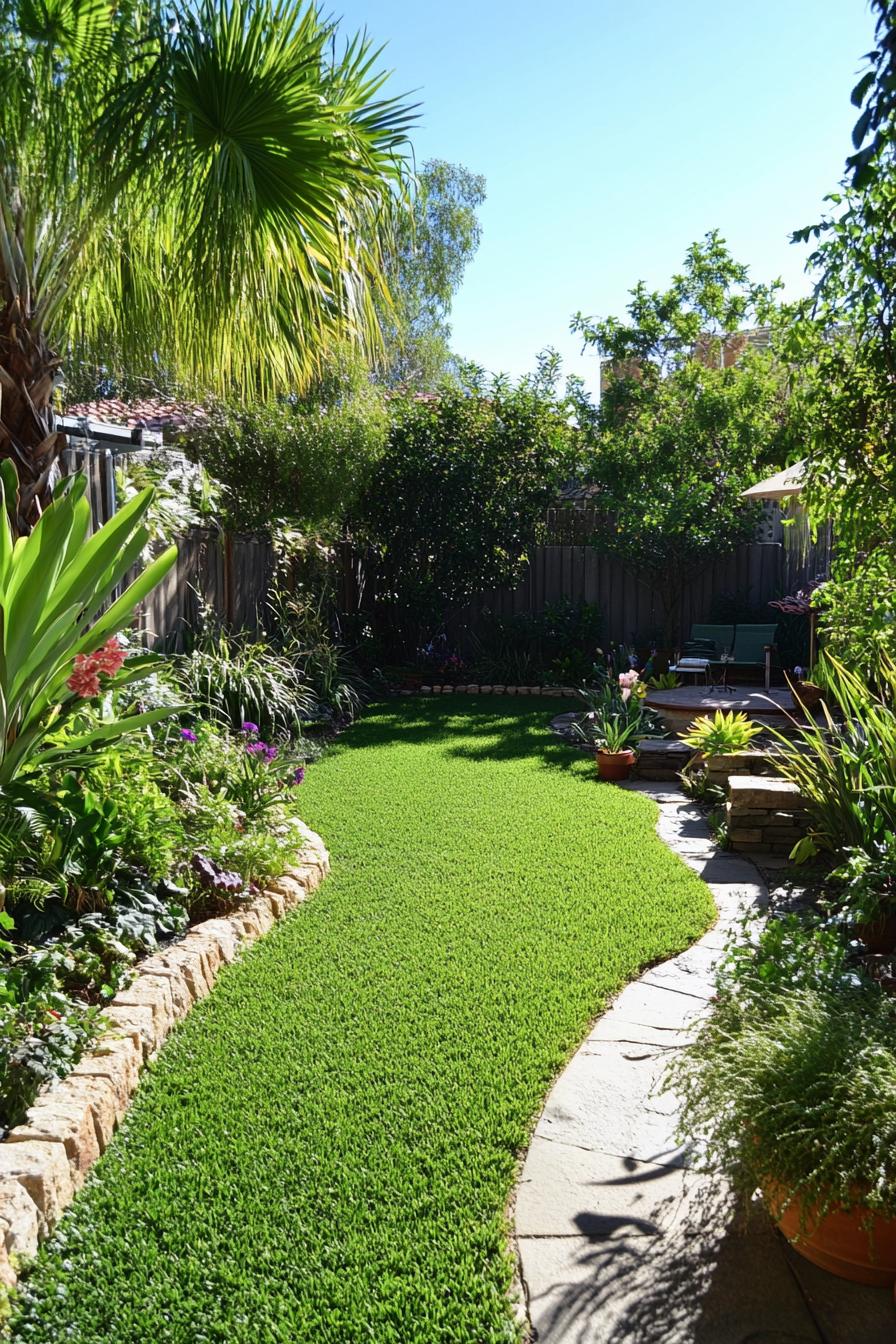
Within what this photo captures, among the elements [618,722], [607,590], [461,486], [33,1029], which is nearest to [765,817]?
[618,722]

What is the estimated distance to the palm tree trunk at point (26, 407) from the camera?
15.5ft

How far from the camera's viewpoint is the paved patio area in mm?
2248

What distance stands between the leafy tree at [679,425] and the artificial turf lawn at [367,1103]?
7054mm

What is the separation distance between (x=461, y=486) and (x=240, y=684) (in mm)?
5143

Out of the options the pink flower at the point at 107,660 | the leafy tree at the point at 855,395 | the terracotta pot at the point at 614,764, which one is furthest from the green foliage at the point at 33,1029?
the terracotta pot at the point at 614,764

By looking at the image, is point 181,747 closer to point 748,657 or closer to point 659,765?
point 659,765

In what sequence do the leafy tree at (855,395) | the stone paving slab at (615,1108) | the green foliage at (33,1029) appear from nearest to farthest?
the green foliage at (33,1029) → the stone paving slab at (615,1108) → the leafy tree at (855,395)

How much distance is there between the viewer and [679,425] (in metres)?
12.8

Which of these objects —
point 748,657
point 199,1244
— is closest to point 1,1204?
point 199,1244

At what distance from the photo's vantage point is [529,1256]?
2.49m

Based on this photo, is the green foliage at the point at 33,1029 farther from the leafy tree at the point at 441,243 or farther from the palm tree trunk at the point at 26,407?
the leafy tree at the point at 441,243

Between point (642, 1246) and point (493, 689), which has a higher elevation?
point (493, 689)

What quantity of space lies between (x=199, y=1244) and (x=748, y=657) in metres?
10.1

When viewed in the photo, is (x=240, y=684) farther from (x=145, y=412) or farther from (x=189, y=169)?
(x=145, y=412)
